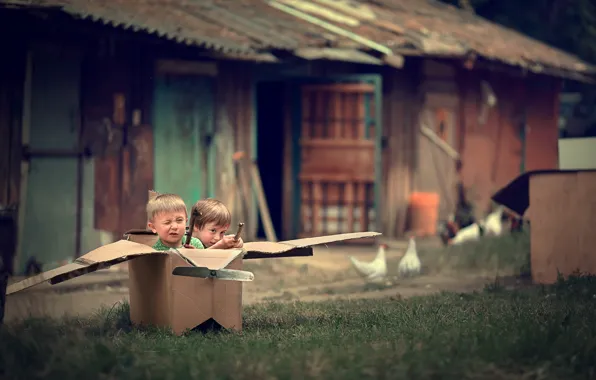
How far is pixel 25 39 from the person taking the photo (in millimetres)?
10906

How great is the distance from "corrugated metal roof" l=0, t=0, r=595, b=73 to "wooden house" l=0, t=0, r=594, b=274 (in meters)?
0.04

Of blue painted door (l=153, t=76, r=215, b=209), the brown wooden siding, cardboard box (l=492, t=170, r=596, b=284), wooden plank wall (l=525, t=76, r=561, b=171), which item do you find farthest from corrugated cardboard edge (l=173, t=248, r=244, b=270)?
wooden plank wall (l=525, t=76, r=561, b=171)

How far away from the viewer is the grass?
4.70 meters

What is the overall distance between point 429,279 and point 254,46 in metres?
3.87

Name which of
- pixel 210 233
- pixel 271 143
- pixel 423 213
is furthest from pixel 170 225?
pixel 271 143

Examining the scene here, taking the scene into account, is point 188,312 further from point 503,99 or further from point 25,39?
point 503,99

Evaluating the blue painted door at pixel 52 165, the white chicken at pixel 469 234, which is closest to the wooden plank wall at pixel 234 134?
the blue painted door at pixel 52 165

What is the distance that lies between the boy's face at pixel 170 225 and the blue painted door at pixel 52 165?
4.88 m

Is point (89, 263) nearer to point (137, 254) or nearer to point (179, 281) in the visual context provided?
point (137, 254)

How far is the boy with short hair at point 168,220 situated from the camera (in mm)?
6410

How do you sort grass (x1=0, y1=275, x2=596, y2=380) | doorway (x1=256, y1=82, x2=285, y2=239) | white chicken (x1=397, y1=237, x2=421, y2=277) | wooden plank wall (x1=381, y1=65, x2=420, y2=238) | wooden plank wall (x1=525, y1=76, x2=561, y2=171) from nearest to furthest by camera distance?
1. grass (x1=0, y1=275, x2=596, y2=380)
2. white chicken (x1=397, y1=237, x2=421, y2=277)
3. wooden plank wall (x1=381, y1=65, x2=420, y2=238)
4. doorway (x1=256, y1=82, x2=285, y2=239)
5. wooden plank wall (x1=525, y1=76, x2=561, y2=171)

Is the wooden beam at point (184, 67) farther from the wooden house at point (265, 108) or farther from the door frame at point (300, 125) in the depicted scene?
the door frame at point (300, 125)

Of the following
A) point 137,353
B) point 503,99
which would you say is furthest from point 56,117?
point 503,99

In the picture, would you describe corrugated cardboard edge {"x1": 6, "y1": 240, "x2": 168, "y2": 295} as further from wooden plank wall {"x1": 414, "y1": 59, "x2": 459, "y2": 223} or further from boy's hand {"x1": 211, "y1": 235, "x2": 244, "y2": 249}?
wooden plank wall {"x1": 414, "y1": 59, "x2": 459, "y2": 223}
